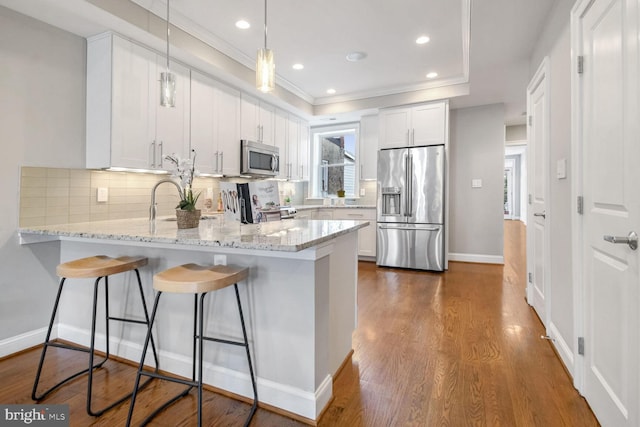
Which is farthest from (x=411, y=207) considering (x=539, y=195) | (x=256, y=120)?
(x=256, y=120)

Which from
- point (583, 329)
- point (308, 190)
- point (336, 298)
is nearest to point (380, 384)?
point (336, 298)

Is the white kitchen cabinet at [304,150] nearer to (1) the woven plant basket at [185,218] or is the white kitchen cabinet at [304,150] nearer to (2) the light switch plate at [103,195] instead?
(2) the light switch plate at [103,195]

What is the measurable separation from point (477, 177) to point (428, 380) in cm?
398

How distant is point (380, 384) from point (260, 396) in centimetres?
66

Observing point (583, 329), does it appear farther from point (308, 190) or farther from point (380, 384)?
point (308, 190)

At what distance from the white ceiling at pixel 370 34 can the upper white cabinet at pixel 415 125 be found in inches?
8.5

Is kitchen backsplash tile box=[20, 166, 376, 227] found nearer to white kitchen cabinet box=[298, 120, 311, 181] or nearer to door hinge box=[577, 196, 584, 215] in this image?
white kitchen cabinet box=[298, 120, 311, 181]

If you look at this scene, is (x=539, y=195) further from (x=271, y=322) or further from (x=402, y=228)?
(x=271, y=322)

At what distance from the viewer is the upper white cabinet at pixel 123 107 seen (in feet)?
8.23

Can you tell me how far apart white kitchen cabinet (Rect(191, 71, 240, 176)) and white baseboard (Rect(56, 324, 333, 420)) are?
189cm

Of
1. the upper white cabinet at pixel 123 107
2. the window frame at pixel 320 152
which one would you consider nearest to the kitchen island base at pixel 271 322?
the upper white cabinet at pixel 123 107

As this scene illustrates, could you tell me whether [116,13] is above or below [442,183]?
above

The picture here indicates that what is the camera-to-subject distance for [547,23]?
2.49 metres

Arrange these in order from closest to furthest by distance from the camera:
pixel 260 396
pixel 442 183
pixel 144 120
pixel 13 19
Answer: pixel 260 396, pixel 13 19, pixel 144 120, pixel 442 183
